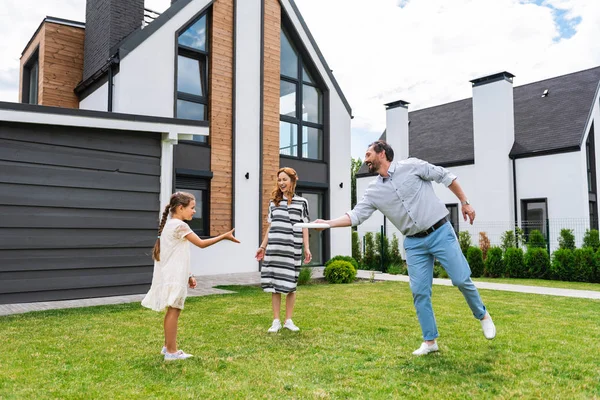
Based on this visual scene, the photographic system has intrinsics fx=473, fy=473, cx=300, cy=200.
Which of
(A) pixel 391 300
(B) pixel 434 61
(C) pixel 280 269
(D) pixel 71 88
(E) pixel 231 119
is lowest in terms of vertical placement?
(A) pixel 391 300

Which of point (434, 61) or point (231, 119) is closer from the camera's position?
point (231, 119)

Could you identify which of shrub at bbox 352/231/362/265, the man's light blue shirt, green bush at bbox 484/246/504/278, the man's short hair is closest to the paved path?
green bush at bbox 484/246/504/278

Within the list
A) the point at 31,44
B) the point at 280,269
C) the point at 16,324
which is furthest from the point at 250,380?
the point at 31,44

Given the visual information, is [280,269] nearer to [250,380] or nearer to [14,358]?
[250,380]

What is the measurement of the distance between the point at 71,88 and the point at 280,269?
11046mm

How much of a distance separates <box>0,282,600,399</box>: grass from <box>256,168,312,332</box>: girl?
372 millimetres

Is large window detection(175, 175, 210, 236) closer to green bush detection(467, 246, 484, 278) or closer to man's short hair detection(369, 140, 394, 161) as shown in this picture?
green bush detection(467, 246, 484, 278)

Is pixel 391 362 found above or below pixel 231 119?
below

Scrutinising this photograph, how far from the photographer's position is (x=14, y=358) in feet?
13.3

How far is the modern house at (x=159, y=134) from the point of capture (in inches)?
285

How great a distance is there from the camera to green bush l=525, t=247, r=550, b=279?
12594 mm

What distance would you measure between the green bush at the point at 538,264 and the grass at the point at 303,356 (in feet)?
21.2

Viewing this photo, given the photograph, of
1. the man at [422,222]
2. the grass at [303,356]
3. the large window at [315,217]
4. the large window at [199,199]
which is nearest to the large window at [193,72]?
the large window at [199,199]

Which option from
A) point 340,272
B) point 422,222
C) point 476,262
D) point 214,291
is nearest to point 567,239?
point 476,262
